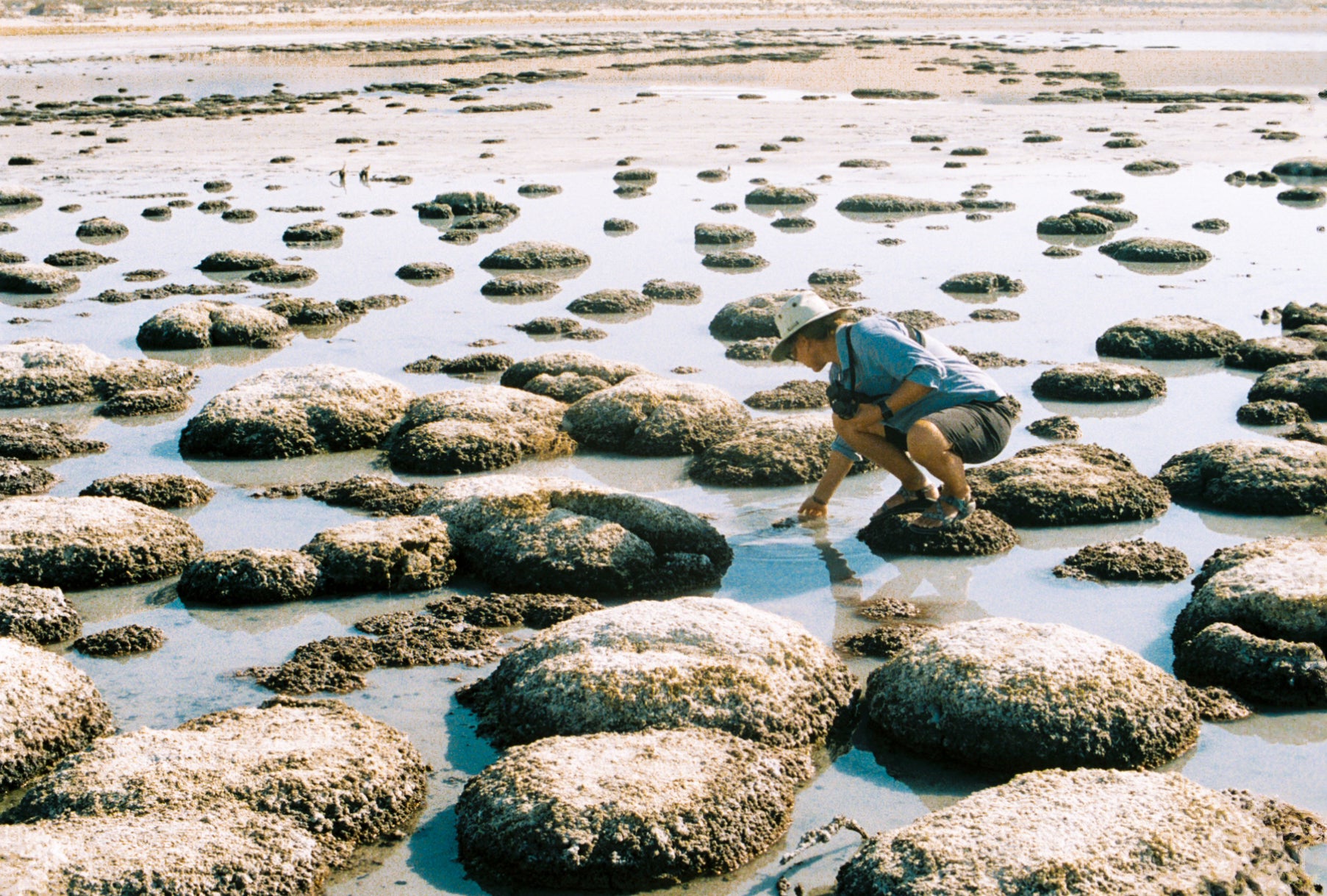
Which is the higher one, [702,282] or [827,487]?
[827,487]

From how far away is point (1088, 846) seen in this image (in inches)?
189

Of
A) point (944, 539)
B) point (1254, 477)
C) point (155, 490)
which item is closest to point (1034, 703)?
point (944, 539)

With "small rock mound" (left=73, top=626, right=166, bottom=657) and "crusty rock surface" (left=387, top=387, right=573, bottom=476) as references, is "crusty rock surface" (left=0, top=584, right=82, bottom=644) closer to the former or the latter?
"small rock mound" (left=73, top=626, right=166, bottom=657)

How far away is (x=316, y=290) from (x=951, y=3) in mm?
129130

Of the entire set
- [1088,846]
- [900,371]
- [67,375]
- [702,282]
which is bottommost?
[702,282]

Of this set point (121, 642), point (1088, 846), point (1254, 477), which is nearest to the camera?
point (1088, 846)

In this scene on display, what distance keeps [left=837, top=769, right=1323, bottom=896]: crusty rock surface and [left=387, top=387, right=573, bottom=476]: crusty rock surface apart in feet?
20.2

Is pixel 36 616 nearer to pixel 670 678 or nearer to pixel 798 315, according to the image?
pixel 670 678

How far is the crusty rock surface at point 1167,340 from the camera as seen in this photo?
13.8 m

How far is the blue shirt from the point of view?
8.68 metres

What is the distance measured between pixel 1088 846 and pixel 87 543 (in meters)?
6.29

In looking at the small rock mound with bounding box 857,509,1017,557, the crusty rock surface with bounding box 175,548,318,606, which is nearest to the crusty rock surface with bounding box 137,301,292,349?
the crusty rock surface with bounding box 175,548,318,606

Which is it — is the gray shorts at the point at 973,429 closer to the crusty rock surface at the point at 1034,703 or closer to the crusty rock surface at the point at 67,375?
the crusty rock surface at the point at 1034,703

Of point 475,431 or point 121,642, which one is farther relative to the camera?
point 475,431
